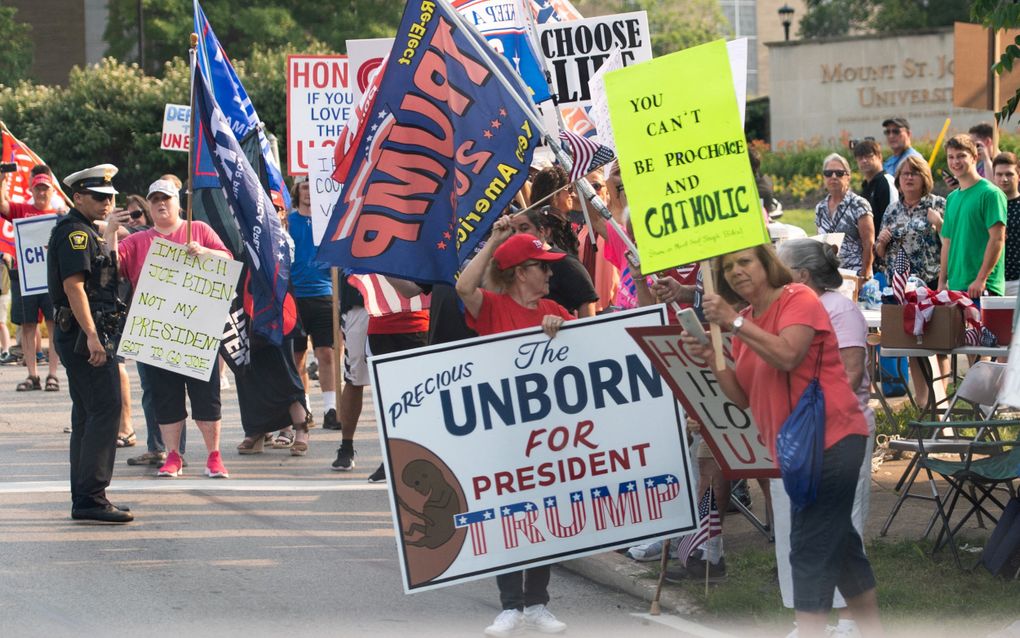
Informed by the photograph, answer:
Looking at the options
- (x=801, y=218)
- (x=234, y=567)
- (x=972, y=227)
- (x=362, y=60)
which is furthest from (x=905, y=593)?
(x=801, y=218)

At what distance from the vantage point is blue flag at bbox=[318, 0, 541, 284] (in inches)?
279

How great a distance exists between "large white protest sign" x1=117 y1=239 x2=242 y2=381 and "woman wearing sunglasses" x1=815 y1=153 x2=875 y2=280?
4801 millimetres

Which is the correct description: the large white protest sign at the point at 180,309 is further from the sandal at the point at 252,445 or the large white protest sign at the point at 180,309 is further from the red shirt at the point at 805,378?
the red shirt at the point at 805,378

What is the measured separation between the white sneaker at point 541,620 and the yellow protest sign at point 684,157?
1.80 meters

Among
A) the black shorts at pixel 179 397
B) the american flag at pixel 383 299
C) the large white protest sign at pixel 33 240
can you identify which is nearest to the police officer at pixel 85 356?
the black shorts at pixel 179 397

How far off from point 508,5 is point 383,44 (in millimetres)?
1095

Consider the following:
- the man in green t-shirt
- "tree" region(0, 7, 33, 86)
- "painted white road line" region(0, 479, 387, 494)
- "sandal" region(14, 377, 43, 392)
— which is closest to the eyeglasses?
"painted white road line" region(0, 479, 387, 494)

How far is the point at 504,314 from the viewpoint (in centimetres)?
664

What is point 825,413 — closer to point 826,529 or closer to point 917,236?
point 826,529

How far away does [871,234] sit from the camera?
11.7m

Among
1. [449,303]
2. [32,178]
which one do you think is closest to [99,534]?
[449,303]

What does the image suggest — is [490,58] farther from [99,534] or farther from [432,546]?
[99,534]

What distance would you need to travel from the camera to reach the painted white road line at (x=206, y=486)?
32.4 feet

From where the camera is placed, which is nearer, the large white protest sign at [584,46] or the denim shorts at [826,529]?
the denim shorts at [826,529]
